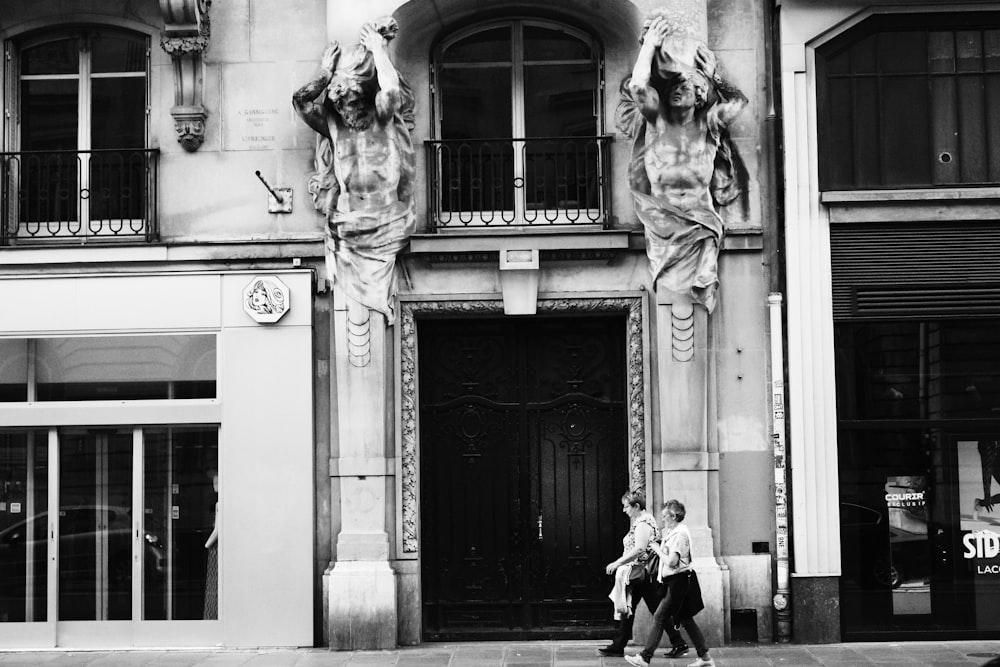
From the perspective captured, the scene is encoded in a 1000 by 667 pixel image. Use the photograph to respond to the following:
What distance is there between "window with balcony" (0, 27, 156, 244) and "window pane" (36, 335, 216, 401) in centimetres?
117

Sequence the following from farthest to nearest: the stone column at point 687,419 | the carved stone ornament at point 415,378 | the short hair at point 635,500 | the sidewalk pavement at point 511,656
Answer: the carved stone ornament at point 415,378, the stone column at point 687,419, the sidewalk pavement at point 511,656, the short hair at point 635,500

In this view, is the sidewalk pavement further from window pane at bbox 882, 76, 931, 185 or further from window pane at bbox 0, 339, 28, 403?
window pane at bbox 882, 76, 931, 185

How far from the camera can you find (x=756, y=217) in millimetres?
14164

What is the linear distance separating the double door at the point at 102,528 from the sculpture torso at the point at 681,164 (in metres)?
5.38

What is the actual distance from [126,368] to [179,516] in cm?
165

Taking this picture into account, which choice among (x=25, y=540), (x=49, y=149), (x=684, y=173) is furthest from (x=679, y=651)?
(x=49, y=149)

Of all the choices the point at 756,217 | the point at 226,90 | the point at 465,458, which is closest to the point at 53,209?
the point at 226,90

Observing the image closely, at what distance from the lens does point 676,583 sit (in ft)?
40.1

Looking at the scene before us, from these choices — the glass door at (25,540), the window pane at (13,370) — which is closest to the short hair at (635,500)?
the glass door at (25,540)

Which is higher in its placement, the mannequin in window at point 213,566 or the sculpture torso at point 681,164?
the sculpture torso at point 681,164

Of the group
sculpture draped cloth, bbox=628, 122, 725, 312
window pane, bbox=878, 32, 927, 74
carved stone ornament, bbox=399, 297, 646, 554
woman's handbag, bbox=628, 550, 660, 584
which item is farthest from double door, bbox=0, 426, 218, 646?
window pane, bbox=878, 32, 927, 74

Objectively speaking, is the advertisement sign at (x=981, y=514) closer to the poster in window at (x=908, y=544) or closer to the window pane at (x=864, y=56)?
the poster in window at (x=908, y=544)

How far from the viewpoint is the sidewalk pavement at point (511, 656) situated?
1288 cm

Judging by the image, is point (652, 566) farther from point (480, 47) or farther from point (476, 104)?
point (480, 47)
